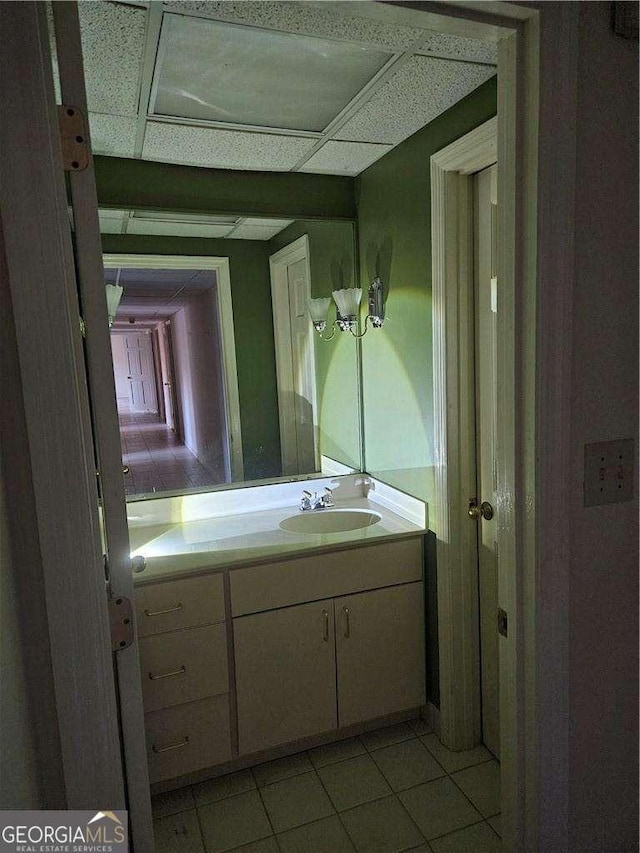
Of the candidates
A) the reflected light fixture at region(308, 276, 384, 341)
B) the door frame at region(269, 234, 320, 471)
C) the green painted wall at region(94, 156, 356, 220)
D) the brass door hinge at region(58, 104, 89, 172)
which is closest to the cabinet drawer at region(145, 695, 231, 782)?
the door frame at region(269, 234, 320, 471)

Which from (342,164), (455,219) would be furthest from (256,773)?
(342,164)

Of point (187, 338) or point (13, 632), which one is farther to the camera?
point (187, 338)

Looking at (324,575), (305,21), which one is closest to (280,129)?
(305,21)

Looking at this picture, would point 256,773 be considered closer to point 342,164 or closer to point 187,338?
point 187,338

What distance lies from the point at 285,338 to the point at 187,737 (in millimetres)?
1565

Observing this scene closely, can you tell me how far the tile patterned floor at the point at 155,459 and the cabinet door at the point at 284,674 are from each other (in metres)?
0.67

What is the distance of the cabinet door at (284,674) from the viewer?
1.91 meters

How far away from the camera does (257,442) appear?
2.42 meters

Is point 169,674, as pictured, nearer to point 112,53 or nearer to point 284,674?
point 284,674

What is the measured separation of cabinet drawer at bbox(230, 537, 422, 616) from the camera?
1880 millimetres

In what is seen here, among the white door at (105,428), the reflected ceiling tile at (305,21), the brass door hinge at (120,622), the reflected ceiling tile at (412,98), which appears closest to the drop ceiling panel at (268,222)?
the reflected ceiling tile at (412,98)

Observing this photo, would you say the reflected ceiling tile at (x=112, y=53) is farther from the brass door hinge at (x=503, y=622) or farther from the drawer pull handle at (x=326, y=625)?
the drawer pull handle at (x=326, y=625)

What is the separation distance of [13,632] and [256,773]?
4.94 ft

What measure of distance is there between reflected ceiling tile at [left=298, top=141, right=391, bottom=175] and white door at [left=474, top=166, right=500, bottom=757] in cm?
45
